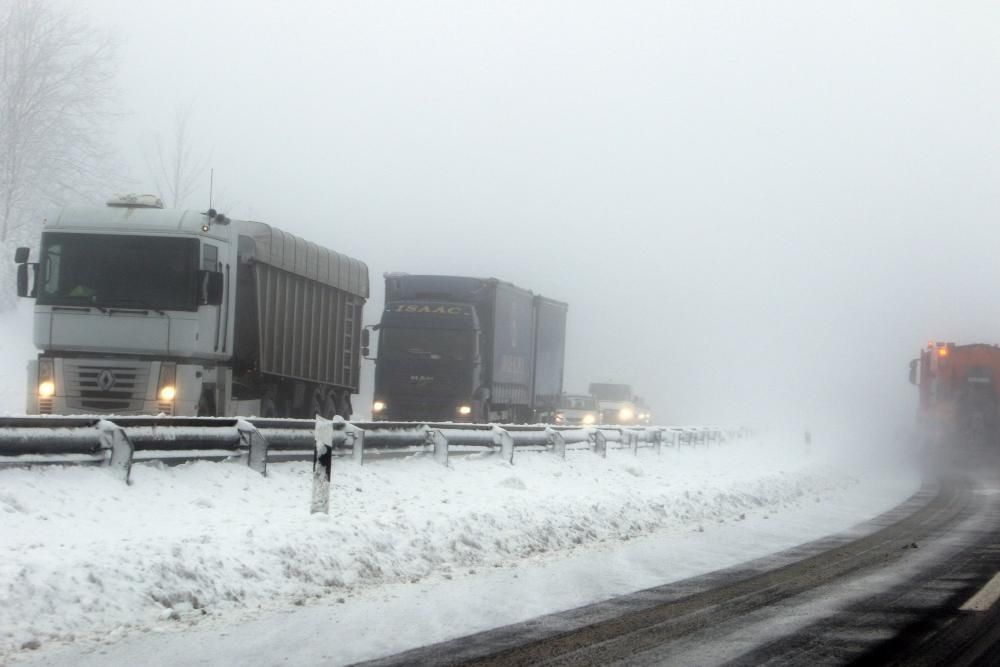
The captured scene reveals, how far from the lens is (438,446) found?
53.6 ft

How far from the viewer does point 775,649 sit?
7254 millimetres

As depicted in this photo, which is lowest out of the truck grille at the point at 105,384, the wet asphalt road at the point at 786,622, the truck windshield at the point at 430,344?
the wet asphalt road at the point at 786,622

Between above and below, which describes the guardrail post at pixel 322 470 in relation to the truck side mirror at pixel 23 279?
below

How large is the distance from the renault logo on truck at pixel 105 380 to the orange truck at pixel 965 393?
3399 cm

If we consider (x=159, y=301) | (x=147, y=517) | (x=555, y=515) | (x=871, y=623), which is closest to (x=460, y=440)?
(x=555, y=515)

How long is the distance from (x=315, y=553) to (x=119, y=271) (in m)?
9.27

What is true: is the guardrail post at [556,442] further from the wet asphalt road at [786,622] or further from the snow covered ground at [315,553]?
the wet asphalt road at [786,622]

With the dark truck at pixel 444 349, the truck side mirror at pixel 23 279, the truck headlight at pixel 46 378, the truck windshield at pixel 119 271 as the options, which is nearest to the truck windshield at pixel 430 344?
the dark truck at pixel 444 349

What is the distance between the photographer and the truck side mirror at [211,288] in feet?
57.4

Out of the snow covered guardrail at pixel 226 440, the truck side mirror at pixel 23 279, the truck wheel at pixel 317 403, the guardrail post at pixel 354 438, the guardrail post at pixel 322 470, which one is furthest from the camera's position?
the truck wheel at pixel 317 403

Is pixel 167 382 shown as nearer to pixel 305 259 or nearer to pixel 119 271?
pixel 119 271

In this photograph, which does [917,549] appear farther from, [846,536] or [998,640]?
[998,640]

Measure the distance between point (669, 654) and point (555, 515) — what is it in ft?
22.7

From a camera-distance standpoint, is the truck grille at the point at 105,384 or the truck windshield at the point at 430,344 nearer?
the truck grille at the point at 105,384
